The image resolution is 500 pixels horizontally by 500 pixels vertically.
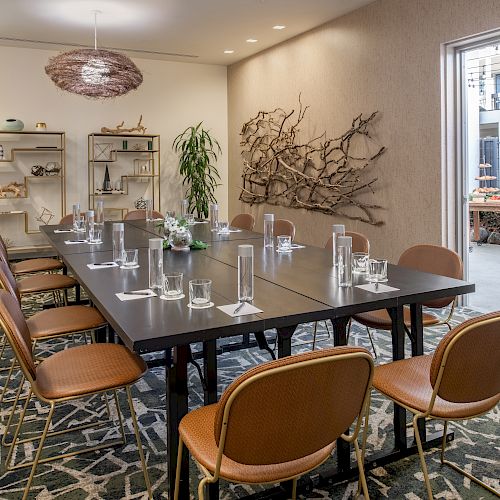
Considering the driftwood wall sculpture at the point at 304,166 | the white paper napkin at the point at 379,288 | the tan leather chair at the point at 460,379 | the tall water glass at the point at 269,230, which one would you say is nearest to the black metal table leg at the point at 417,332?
the white paper napkin at the point at 379,288

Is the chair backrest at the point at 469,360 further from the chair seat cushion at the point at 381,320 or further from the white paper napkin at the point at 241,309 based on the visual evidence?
the chair seat cushion at the point at 381,320

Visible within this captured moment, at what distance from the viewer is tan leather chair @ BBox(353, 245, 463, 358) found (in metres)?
2.86

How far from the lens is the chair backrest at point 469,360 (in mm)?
1585

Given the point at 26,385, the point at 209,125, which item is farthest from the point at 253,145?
the point at 26,385

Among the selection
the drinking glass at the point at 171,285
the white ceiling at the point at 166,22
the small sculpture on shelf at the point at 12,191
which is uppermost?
the white ceiling at the point at 166,22

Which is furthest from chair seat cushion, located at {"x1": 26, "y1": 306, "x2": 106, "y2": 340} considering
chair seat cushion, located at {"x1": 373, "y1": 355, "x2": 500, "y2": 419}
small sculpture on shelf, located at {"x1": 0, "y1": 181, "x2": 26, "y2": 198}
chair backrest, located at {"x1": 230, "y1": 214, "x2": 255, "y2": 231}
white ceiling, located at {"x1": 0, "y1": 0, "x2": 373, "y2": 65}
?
small sculpture on shelf, located at {"x1": 0, "y1": 181, "x2": 26, "y2": 198}

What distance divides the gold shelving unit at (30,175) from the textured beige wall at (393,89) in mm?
3461

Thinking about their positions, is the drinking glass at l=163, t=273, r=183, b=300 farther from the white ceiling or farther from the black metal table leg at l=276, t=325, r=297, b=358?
the white ceiling

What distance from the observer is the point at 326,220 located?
249 inches

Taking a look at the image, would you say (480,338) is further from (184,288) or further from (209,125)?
(209,125)

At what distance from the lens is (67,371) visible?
2.14m

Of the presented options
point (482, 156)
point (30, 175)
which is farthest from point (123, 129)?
point (482, 156)

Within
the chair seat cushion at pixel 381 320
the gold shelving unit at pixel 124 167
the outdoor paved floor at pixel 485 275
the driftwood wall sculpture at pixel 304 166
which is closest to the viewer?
the chair seat cushion at pixel 381 320

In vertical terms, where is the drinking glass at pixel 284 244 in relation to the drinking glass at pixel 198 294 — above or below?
above
